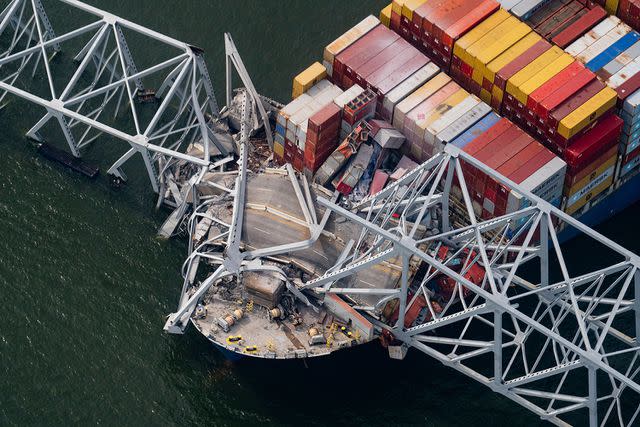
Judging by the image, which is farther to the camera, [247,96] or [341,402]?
[247,96]

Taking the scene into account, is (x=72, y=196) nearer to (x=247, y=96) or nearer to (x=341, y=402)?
(x=247, y=96)

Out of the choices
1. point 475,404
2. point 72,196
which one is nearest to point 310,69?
point 72,196

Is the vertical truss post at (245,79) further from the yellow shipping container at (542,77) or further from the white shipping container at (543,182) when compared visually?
the white shipping container at (543,182)

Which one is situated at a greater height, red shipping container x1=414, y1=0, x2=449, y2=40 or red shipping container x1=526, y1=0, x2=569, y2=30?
red shipping container x1=414, y1=0, x2=449, y2=40

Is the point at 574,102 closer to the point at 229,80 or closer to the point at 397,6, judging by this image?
the point at 397,6

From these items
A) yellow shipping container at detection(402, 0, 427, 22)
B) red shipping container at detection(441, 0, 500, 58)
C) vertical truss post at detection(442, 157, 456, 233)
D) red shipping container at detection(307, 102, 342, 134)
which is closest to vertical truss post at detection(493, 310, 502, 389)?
vertical truss post at detection(442, 157, 456, 233)

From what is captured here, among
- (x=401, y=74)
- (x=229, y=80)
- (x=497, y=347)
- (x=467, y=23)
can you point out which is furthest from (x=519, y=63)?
(x=229, y=80)

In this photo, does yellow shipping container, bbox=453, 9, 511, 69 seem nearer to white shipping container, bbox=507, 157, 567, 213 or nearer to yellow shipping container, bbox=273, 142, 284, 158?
white shipping container, bbox=507, 157, 567, 213
